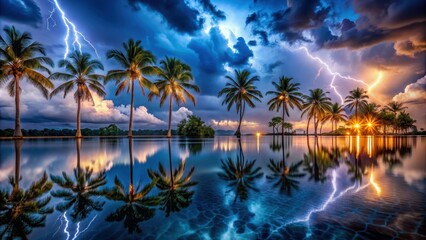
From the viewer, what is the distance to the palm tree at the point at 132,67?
26.4 meters

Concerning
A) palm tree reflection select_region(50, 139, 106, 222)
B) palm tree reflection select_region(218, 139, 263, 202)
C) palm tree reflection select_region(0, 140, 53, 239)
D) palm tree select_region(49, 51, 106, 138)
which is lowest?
palm tree reflection select_region(218, 139, 263, 202)

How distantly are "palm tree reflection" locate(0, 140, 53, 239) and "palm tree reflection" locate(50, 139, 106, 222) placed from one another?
0.91 ft

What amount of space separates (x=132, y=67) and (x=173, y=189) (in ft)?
85.8

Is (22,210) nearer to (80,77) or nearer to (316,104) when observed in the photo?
(80,77)

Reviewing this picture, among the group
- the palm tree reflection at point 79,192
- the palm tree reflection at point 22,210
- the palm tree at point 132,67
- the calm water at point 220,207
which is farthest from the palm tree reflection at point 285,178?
the palm tree at point 132,67

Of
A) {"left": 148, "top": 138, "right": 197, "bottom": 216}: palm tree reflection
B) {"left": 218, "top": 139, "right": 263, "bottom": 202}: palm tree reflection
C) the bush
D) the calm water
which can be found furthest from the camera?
the bush

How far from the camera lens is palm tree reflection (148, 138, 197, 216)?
3934 mm

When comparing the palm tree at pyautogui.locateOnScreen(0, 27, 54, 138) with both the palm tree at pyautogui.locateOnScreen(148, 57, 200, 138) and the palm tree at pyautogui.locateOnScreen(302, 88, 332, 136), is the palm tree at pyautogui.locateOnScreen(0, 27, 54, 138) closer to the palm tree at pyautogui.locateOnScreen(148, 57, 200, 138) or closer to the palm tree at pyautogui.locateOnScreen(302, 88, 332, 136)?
the palm tree at pyautogui.locateOnScreen(148, 57, 200, 138)

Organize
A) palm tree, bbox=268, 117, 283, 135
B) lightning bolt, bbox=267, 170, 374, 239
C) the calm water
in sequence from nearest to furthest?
1. the calm water
2. lightning bolt, bbox=267, 170, 374, 239
3. palm tree, bbox=268, 117, 283, 135

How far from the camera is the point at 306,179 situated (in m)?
6.07

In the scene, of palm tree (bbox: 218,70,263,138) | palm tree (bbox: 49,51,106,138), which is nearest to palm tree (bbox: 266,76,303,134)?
palm tree (bbox: 218,70,263,138)

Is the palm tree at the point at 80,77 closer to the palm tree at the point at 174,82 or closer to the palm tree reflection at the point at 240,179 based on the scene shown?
the palm tree at the point at 174,82

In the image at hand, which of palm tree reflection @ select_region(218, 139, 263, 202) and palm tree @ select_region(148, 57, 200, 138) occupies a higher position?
palm tree @ select_region(148, 57, 200, 138)

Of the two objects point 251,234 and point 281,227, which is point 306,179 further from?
point 251,234
